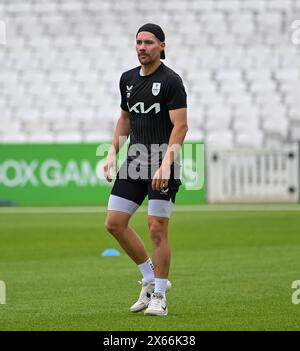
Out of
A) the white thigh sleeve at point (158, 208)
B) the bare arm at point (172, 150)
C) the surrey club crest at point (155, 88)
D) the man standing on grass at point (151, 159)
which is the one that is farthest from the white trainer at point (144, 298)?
the surrey club crest at point (155, 88)

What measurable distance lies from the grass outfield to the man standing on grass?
1.45 ft

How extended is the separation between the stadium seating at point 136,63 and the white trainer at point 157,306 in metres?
21.3

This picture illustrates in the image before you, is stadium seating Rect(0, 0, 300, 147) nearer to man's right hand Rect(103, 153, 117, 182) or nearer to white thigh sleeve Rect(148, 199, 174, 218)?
man's right hand Rect(103, 153, 117, 182)

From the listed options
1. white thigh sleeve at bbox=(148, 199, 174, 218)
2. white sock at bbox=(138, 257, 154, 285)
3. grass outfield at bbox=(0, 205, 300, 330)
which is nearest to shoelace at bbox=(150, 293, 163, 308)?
grass outfield at bbox=(0, 205, 300, 330)

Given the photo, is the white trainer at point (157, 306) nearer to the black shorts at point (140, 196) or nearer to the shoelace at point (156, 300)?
the shoelace at point (156, 300)

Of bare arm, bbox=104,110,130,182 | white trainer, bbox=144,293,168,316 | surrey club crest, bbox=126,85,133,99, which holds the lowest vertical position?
white trainer, bbox=144,293,168,316

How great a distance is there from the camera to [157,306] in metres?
8.95

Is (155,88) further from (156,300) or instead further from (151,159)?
(156,300)

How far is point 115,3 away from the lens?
37156 millimetres

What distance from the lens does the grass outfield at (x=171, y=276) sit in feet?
28.1

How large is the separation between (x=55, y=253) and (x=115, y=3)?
902 inches

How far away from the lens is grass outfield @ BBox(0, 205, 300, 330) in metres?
8.55

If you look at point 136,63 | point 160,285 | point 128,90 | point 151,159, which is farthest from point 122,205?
point 136,63
